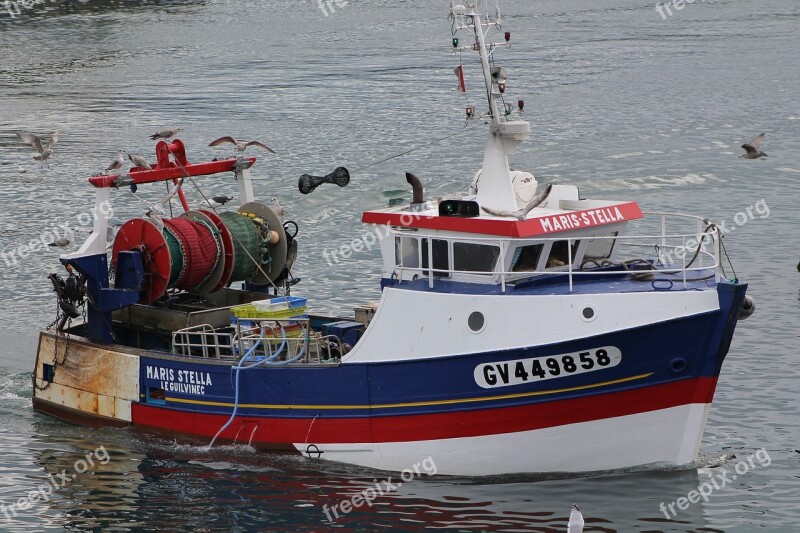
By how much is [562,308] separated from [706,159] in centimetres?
2598

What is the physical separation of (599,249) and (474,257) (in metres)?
2.19

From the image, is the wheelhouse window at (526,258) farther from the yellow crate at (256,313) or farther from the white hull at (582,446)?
the yellow crate at (256,313)

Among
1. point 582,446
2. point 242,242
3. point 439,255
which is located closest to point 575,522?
point 582,446

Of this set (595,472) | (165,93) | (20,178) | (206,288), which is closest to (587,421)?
(595,472)

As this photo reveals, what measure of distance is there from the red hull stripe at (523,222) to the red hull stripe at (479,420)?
8.55 ft

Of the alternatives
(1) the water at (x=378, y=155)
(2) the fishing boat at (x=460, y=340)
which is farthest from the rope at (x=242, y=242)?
(1) the water at (x=378, y=155)

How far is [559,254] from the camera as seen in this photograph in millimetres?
18719

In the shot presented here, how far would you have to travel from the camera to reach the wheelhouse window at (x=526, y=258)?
18.3 metres

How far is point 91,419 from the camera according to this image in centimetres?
2216

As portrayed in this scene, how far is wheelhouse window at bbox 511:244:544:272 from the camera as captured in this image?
720 inches

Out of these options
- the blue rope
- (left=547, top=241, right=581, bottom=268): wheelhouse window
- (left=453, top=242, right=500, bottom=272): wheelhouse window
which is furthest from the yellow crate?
(left=547, top=241, right=581, bottom=268): wheelhouse window

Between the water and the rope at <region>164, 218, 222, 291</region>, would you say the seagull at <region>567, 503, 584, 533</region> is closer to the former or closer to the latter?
the water

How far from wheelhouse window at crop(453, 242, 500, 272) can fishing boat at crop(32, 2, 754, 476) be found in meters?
0.04

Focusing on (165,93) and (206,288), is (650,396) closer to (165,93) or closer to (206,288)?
(206,288)
